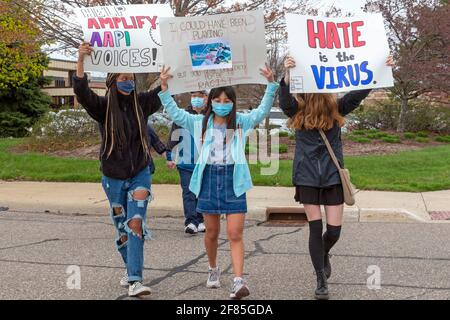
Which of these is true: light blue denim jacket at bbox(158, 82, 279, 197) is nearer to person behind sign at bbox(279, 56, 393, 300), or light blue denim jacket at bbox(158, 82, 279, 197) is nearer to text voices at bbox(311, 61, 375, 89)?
person behind sign at bbox(279, 56, 393, 300)

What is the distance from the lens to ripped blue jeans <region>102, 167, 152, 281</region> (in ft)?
16.5

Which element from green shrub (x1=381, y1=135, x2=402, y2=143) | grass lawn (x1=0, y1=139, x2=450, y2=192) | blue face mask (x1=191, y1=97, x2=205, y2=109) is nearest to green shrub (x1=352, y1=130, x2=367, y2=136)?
green shrub (x1=381, y1=135, x2=402, y2=143)

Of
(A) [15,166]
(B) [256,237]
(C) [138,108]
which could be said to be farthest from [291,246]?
(A) [15,166]

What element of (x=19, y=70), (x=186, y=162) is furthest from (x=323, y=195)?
(x=19, y=70)

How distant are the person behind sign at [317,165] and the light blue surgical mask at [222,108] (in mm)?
437

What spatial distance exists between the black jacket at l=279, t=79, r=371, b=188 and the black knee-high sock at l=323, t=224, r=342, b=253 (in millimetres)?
404

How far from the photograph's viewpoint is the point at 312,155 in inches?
194

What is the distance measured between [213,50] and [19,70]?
60.4 ft

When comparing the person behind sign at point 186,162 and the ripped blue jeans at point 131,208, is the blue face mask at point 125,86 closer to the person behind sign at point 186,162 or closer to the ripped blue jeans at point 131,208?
the ripped blue jeans at point 131,208

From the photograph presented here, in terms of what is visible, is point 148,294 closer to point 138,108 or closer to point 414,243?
point 138,108

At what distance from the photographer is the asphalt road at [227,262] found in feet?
17.0

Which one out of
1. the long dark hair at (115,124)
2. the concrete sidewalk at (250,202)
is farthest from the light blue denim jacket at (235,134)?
the concrete sidewalk at (250,202)

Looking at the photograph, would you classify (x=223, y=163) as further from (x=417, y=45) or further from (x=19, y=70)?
(x=19, y=70)

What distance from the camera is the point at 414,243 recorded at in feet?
22.7
